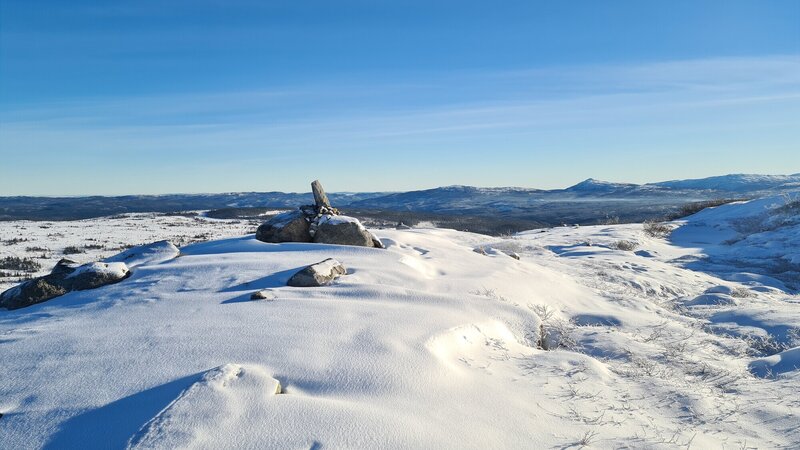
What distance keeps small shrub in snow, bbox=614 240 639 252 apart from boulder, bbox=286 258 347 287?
10647 millimetres

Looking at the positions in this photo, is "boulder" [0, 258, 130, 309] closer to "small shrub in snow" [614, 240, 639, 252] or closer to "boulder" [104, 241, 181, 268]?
"boulder" [104, 241, 181, 268]

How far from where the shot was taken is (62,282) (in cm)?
653

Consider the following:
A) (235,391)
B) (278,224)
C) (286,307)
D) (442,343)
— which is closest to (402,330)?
(442,343)

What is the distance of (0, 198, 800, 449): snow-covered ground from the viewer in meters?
3.19

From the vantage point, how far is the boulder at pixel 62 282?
623 cm

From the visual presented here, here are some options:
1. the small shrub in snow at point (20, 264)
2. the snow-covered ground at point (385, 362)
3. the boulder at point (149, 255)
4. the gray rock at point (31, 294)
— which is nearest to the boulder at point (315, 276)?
the snow-covered ground at point (385, 362)

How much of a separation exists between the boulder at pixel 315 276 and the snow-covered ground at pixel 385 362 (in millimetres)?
195

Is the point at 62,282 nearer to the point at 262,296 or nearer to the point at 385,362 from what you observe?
the point at 262,296

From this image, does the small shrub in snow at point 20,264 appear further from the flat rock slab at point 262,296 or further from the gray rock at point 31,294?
the flat rock slab at point 262,296

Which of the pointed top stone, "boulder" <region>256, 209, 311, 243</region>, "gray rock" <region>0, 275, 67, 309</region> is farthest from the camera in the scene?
the pointed top stone

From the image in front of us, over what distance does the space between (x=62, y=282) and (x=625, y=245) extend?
14076 millimetres

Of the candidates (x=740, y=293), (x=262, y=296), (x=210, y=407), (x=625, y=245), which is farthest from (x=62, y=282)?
(x=625, y=245)

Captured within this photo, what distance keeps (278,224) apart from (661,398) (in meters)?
7.74

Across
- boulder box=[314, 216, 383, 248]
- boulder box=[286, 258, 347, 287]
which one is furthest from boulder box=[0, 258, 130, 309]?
boulder box=[314, 216, 383, 248]
